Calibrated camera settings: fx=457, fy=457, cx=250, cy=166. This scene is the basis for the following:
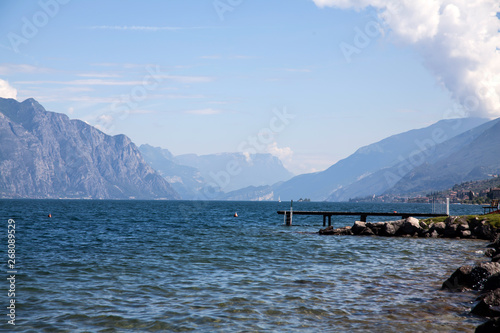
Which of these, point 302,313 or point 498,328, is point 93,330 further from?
point 498,328

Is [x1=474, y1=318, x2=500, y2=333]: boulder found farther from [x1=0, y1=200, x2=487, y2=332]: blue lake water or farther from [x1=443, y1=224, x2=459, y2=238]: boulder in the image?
[x1=443, y1=224, x2=459, y2=238]: boulder

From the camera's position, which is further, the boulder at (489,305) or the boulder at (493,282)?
the boulder at (493,282)

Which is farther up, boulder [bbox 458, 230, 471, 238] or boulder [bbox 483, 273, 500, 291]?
boulder [bbox 483, 273, 500, 291]

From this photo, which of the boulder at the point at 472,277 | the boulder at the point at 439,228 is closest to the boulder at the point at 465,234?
the boulder at the point at 439,228

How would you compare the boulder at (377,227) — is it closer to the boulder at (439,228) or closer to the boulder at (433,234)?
the boulder at (433,234)

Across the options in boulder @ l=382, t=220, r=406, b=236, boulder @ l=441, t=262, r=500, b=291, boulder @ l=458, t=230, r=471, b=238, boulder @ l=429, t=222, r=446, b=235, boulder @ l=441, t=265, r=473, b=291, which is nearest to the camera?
boulder @ l=441, t=262, r=500, b=291

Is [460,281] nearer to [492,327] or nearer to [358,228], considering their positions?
[492,327]

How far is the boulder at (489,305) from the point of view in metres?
16.9

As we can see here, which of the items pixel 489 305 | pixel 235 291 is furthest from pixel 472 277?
pixel 235 291

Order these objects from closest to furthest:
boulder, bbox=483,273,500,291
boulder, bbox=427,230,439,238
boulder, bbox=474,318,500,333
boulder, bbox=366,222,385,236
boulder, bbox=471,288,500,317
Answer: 1. boulder, bbox=474,318,500,333
2. boulder, bbox=471,288,500,317
3. boulder, bbox=483,273,500,291
4. boulder, bbox=427,230,439,238
5. boulder, bbox=366,222,385,236

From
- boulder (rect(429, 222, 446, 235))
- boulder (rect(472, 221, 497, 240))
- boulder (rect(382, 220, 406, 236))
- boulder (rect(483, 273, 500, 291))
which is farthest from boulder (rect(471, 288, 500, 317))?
boulder (rect(382, 220, 406, 236))

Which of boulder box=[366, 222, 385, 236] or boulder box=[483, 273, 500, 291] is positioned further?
boulder box=[366, 222, 385, 236]

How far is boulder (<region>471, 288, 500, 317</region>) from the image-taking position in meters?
16.9

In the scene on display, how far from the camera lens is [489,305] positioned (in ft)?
55.9
